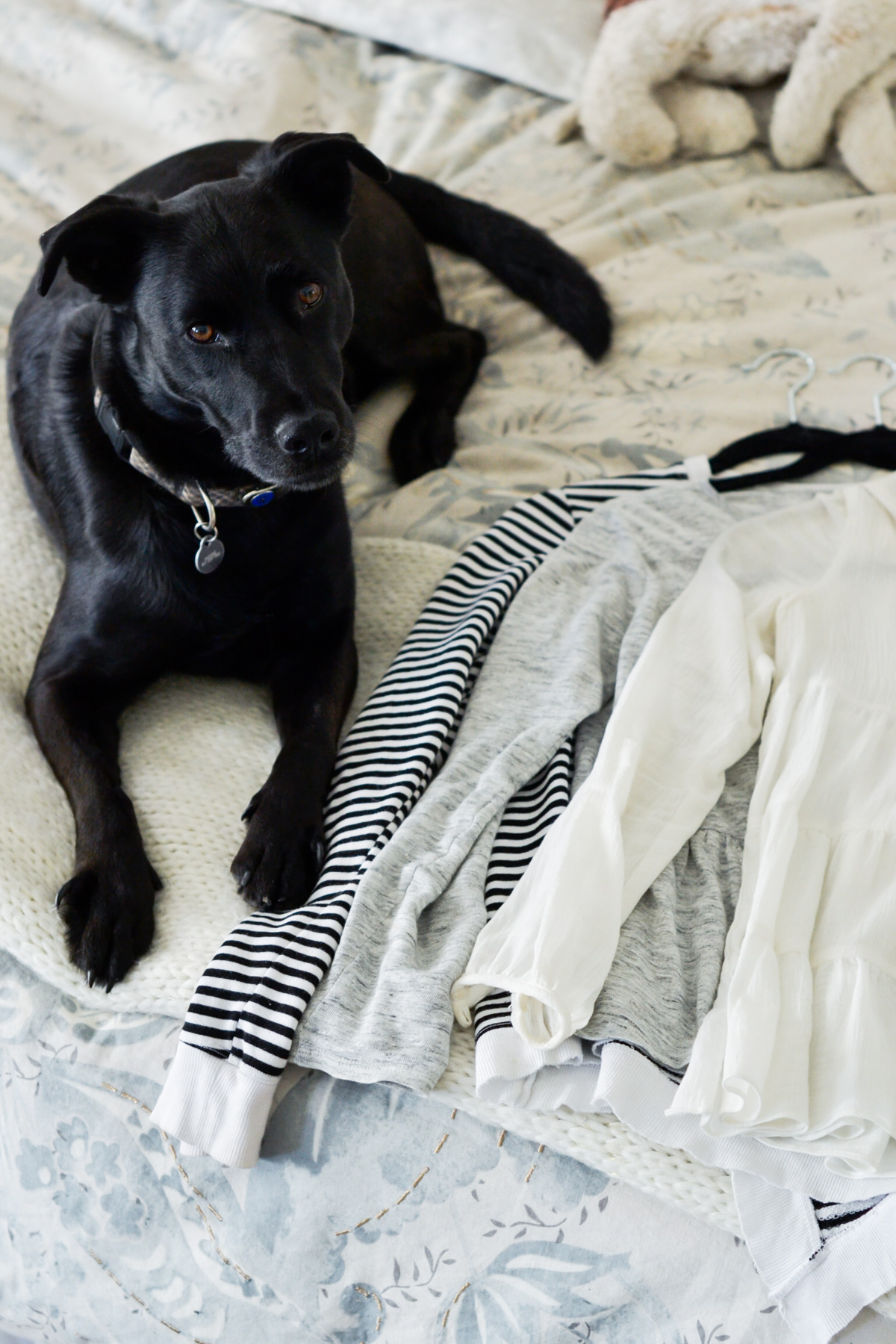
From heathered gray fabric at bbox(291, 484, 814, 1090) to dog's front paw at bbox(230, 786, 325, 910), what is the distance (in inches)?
3.2

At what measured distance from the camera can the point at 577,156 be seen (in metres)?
1.82

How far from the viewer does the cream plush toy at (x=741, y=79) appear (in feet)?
5.35

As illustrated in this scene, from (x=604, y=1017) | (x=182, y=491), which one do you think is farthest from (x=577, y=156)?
(x=604, y=1017)

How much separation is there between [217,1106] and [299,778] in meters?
0.33

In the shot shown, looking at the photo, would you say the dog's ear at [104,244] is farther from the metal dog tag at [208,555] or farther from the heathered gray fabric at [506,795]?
the heathered gray fabric at [506,795]

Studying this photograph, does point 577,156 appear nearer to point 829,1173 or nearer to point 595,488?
point 595,488

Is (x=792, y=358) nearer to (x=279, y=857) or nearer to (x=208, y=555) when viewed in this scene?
(x=208, y=555)

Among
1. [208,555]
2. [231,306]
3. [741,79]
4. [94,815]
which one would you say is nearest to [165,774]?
[94,815]

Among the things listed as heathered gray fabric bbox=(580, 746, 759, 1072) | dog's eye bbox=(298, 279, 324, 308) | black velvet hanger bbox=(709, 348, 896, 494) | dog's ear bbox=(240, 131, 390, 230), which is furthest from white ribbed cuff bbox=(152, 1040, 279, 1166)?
black velvet hanger bbox=(709, 348, 896, 494)

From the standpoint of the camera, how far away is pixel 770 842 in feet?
2.96

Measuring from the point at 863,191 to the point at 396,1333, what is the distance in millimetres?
1714

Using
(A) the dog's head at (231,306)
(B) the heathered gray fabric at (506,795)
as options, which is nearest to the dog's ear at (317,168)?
(A) the dog's head at (231,306)

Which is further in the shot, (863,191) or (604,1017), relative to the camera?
(863,191)

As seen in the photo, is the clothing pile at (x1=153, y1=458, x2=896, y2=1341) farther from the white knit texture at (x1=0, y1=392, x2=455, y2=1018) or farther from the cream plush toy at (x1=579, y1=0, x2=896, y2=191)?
the cream plush toy at (x1=579, y1=0, x2=896, y2=191)
